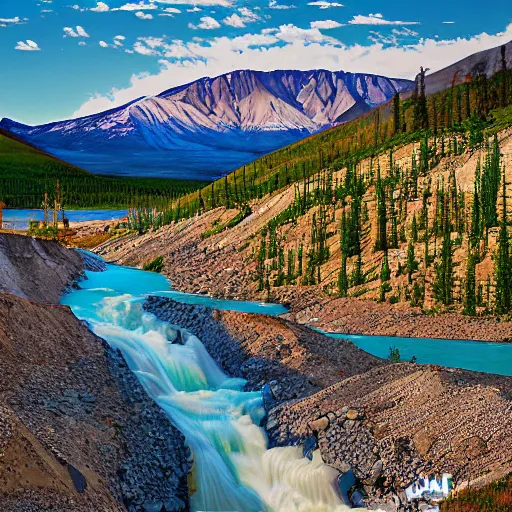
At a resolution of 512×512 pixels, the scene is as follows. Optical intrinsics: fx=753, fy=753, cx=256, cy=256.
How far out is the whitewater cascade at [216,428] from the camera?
24391 mm

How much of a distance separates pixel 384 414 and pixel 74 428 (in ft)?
34.5

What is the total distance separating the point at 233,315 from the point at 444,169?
1397 inches

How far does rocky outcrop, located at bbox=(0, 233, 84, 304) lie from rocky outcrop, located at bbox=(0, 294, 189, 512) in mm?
14180

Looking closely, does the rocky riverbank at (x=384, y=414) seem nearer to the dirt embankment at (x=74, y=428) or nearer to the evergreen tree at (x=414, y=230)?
the dirt embankment at (x=74, y=428)

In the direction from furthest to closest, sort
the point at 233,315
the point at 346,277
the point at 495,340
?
the point at 346,277, the point at 495,340, the point at 233,315

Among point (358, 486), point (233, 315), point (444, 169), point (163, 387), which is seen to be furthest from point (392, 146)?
point (358, 486)

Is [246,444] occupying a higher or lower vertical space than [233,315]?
lower

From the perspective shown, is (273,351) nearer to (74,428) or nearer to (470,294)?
(74,428)

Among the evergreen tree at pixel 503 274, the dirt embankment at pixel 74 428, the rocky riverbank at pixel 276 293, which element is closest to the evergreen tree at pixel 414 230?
the evergreen tree at pixel 503 274

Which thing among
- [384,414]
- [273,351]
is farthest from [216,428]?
[273,351]

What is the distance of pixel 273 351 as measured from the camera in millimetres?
36031

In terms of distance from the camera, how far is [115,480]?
22.6m

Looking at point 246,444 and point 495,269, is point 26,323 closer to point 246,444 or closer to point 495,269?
point 246,444

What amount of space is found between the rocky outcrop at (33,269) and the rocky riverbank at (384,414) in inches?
652
